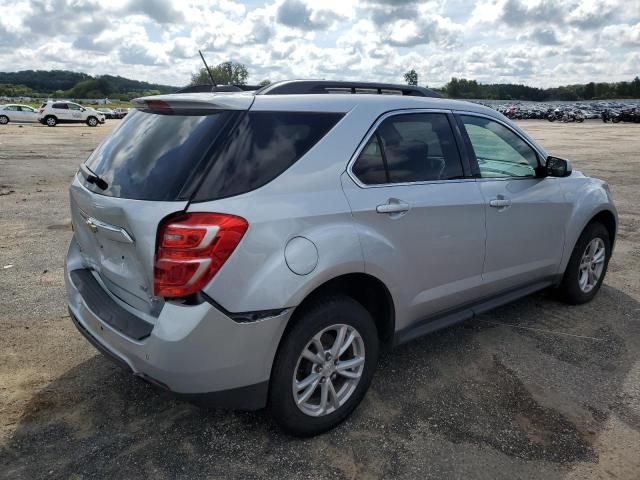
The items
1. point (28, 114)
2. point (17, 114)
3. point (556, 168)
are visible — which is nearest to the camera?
point (556, 168)

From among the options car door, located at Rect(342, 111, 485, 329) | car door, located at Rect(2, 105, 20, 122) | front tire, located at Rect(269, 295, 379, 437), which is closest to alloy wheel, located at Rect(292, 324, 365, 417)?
front tire, located at Rect(269, 295, 379, 437)

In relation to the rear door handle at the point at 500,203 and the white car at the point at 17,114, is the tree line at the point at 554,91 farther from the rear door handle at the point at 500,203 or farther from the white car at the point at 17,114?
the rear door handle at the point at 500,203

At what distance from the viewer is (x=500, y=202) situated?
3730 millimetres

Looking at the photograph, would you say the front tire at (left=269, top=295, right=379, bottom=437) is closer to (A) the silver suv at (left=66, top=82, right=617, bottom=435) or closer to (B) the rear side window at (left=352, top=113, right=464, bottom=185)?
(A) the silver suv at (left=66, top=82, right=617, bottom=435)

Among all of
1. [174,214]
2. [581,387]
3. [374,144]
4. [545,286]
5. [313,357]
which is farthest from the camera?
[545,286]

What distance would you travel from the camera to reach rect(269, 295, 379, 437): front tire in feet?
8.75

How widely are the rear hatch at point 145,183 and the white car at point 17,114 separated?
42209 millimetres

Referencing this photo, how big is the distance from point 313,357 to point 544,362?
192cm

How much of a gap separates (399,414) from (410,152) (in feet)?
5.06

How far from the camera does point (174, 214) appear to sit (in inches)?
95.6

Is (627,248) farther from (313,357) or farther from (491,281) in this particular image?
(313,357)

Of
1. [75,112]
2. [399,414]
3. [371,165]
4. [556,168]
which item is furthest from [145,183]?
[75,112]

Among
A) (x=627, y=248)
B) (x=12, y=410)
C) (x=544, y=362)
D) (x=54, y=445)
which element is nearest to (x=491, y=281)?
(x=544, y=362)

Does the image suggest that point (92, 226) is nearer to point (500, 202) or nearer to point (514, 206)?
point (500, 202)
